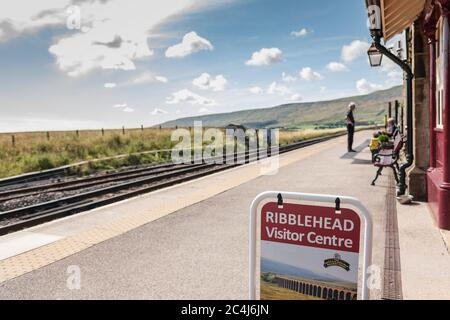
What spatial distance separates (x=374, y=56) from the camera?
1023 centimetres

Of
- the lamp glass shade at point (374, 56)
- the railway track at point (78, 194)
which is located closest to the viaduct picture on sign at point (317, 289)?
the railway track at point (78, 194)

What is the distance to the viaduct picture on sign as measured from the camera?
287 cm

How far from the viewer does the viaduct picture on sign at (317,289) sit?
2867 millimetres

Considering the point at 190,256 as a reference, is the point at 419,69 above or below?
above

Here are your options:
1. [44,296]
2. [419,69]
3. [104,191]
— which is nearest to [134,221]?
[44,296]

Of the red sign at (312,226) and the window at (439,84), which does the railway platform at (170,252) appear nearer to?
the red sign at (312,226)

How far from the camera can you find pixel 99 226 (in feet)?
24.3

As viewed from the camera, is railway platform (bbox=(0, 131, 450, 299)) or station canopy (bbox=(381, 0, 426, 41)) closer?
railway platform (bbox=(0, 131, 450, 299))

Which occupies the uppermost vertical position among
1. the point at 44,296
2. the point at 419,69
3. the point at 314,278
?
the point at 419,69

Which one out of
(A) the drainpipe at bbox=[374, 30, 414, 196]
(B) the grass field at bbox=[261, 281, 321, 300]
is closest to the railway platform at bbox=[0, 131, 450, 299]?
(A) the drainpipe at bbox=[374, 30, 414, 196]

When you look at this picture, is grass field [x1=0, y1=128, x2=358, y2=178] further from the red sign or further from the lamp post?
the red sign

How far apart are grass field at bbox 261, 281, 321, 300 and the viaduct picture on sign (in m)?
0.03

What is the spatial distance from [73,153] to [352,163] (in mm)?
15206
